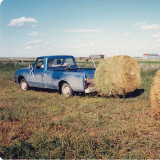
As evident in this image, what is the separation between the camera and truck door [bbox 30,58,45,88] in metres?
9.34

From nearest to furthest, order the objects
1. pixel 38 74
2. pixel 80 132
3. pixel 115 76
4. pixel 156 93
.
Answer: pixel 80 132 → pixel 156 93 → pixel 115 76 → pixel 38 74

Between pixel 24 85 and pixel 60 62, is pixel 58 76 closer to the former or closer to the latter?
pixel 60 62

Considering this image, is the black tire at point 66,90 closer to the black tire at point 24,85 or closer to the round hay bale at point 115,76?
the round hay bale at point 115,76

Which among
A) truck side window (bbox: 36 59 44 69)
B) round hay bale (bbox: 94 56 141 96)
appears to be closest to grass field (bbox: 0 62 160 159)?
round hay bale (bbox: 94 56 141 96)

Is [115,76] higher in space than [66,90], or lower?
higher

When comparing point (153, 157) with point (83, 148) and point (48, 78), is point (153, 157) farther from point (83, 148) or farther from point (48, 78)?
point (48, 78)

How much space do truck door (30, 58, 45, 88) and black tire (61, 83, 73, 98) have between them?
127 cm

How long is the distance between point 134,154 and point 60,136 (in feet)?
4.94

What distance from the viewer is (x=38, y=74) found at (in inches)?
372

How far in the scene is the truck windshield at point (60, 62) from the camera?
9.38 meters

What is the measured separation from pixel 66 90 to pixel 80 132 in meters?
4.22

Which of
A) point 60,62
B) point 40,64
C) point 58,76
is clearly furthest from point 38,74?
point 58,76

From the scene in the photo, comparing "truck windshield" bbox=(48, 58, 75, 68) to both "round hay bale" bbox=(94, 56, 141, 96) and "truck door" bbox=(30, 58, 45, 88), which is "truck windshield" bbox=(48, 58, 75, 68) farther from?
"round hay bale" bbox=(94, 56, 141, 96)

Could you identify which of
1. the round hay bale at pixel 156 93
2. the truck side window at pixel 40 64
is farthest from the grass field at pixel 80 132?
the truck side window at pixel 40 64
